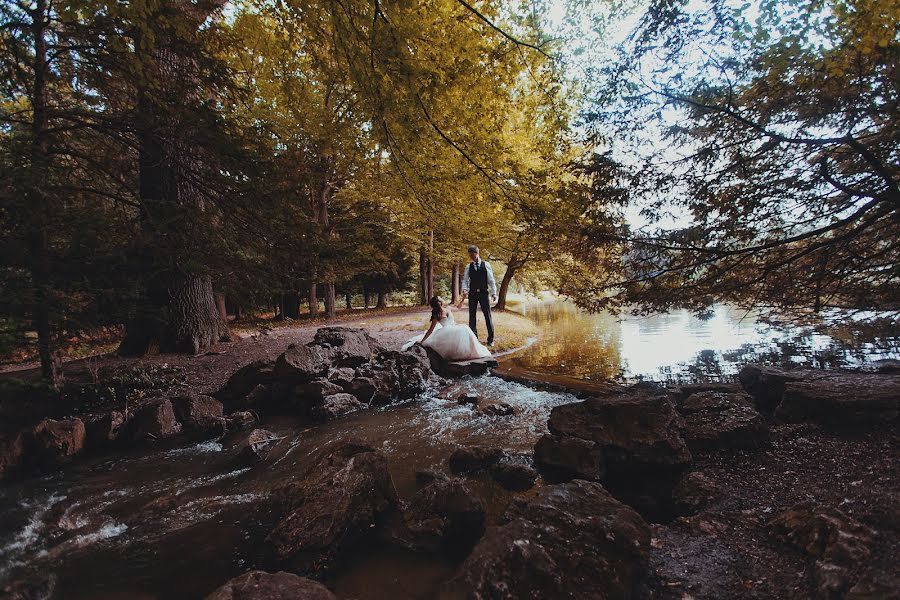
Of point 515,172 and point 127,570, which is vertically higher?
point 515,172

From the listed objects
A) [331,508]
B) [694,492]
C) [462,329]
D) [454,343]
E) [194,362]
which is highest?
[462,329]

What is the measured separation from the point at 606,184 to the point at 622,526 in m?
4.49

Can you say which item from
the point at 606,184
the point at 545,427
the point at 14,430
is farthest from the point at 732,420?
the point at 14,430

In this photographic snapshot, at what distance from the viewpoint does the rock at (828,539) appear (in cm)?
196

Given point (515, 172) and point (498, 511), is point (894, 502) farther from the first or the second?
point (515, 172)

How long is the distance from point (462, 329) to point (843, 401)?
22.6ft

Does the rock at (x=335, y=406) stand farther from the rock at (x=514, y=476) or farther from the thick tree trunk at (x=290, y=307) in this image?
the thick tree trunk at (x=290, y=307)

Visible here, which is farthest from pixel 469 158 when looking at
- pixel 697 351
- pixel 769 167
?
pixel 697 351

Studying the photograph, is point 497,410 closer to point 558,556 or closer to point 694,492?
point 694,492

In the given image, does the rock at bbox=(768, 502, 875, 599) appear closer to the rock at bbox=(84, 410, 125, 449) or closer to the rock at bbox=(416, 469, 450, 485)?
the rock at bbox=(416, 469, 450, 485)

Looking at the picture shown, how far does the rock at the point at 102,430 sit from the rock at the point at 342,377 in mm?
3041

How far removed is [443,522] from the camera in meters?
3.04

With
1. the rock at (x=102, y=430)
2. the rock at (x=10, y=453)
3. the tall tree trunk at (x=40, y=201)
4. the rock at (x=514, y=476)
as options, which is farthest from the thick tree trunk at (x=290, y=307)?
the rock at (x=514, y=476)

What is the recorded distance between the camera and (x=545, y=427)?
5.39 m
